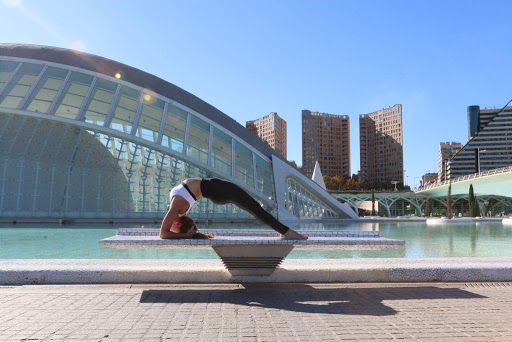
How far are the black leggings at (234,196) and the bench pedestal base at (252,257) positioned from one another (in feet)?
1.16

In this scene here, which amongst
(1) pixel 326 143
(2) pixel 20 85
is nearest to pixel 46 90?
(2) pixel 20 85

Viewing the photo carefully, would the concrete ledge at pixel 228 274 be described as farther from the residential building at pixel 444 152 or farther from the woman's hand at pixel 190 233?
the residential building at pixel 444 152

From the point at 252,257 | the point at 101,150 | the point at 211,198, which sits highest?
the point at 101,150

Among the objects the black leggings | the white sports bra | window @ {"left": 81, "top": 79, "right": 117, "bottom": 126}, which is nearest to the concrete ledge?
the black leggings

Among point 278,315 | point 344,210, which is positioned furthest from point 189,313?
point 344,210

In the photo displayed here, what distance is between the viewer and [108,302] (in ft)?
14.3

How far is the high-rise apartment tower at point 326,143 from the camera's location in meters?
151

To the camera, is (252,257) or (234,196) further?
(252,257)

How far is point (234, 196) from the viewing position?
203 inches

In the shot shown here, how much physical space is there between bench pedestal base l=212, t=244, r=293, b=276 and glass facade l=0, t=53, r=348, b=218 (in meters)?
16.9

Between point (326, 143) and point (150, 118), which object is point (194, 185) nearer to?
point (150, 118)

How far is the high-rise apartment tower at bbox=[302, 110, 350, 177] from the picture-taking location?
151 metres

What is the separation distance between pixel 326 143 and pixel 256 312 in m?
152

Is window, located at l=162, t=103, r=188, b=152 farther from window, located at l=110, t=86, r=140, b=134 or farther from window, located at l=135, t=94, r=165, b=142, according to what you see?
window, located at l=110, t=86, r=140, b=134
